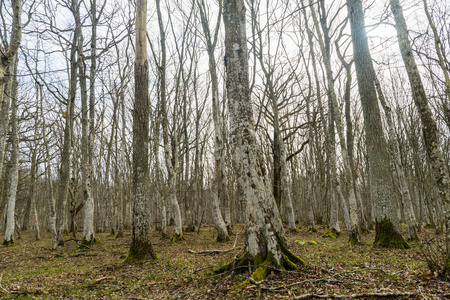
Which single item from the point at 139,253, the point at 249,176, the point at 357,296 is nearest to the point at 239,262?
the point at 249,176

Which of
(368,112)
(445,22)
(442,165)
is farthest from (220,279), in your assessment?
(445,22)

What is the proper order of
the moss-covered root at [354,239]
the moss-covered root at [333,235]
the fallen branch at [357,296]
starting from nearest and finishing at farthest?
1. the fallen branch at [357,296]
2. the moss-covered root at [354,239]
3. the moss-covered root at [333,235]

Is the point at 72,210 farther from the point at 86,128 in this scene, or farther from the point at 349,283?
the point at 349,283

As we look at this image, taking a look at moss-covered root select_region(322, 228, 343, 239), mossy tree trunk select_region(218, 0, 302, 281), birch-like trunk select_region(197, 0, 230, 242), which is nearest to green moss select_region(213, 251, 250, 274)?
mossy tree trunk select_region(218, 0, 302, 281)

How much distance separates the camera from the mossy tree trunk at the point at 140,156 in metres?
6.10

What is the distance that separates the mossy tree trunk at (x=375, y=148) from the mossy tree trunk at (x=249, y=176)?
3.35 m

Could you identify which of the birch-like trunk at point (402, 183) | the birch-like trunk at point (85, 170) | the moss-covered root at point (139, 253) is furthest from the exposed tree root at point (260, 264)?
the birch-like trunk at point (85, 170)

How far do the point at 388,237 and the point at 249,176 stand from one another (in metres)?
4.44

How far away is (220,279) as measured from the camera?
4039 mm

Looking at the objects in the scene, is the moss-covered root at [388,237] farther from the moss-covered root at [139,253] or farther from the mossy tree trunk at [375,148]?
the moss-covered root at [139,253]

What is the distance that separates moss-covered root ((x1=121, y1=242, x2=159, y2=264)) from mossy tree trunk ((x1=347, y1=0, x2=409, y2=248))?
5.61m

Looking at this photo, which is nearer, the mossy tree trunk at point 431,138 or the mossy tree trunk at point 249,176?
the mossy tree trunk at point 431,138

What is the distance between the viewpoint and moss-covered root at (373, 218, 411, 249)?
5.86m

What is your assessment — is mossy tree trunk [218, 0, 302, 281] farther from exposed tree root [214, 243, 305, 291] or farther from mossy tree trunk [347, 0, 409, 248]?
mossy tree trunk [347, 0, 409, 248]
